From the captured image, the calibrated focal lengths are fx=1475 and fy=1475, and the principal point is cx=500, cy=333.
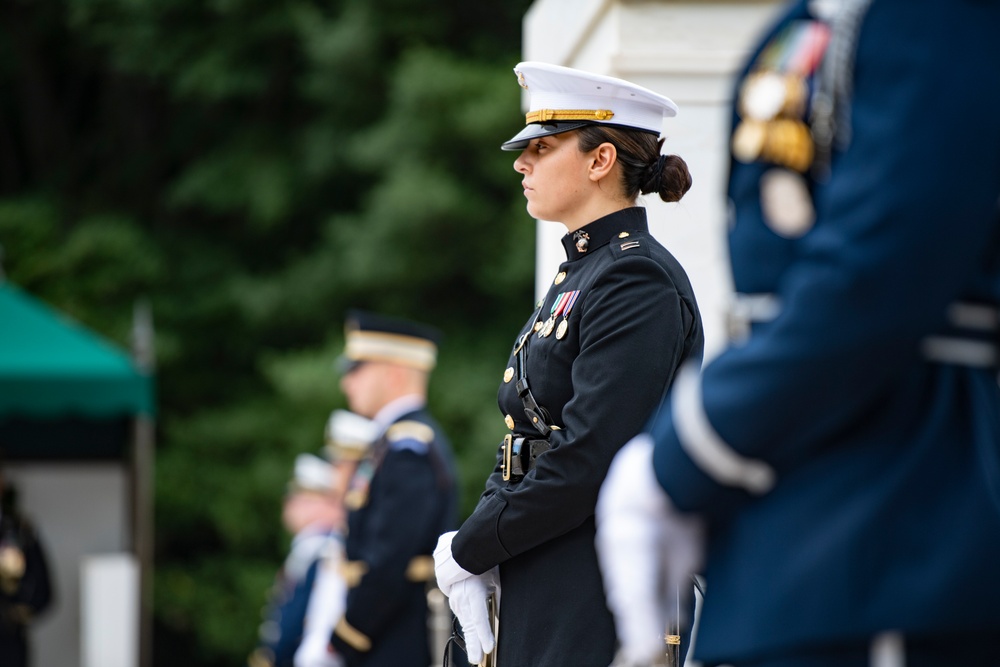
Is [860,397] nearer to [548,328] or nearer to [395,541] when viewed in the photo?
[548,328]

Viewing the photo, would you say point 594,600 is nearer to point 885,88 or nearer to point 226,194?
point 885,88

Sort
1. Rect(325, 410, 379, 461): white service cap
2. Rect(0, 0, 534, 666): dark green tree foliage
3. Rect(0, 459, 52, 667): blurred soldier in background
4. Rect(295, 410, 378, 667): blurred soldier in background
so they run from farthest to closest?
1. Rect(0, 0, 534, 666): dark green tree foliage
2. Rect(0, 459, 52, 667): blurred soldier in background
3. Rect(325, 410, 379, 461): white service cap
4. Rect(295, 410, 378, 667): blurred soldier in background

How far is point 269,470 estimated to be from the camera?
1469 cm

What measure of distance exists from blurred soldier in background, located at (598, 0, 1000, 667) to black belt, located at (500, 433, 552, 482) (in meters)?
0.97

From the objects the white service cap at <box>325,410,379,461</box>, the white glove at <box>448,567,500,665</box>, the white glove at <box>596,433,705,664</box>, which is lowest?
the white service cap at <box>325,410,379,461</box>

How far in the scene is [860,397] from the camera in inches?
59.8

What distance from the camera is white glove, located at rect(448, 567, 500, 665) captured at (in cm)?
269

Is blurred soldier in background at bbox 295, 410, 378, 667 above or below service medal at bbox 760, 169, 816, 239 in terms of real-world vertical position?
below

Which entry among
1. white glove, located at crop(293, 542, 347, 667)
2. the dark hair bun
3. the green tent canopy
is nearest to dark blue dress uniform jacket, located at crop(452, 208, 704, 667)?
the dark hair bun

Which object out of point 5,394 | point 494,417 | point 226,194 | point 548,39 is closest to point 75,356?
point 5,394

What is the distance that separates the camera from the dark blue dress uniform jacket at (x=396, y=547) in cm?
502

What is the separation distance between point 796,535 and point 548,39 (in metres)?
3.72

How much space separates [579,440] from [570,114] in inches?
25.6

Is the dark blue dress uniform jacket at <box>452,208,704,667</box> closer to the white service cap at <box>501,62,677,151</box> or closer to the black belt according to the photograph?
the black belt
